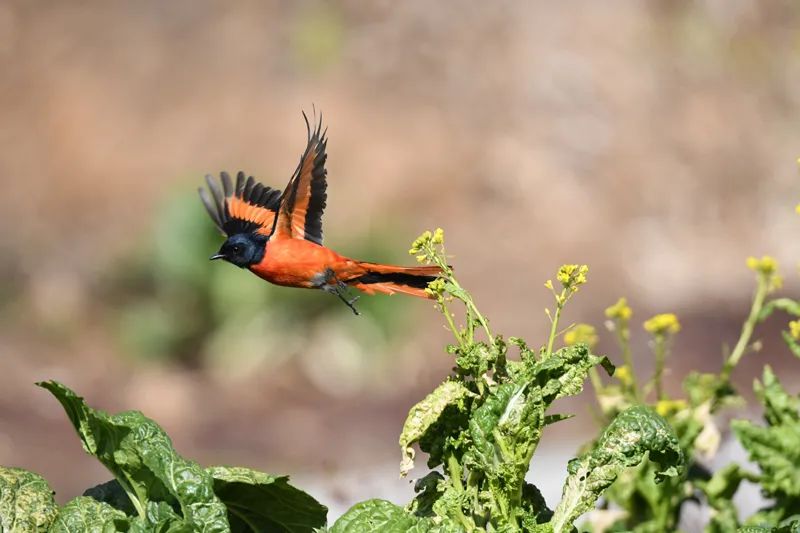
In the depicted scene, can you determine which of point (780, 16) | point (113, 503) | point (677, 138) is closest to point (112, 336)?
point (677, 138)

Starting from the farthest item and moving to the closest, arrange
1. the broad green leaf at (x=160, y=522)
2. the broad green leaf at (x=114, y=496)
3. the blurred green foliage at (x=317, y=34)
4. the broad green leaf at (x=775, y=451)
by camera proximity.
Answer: the blurred green foliage at (x=317, y=34) → the broad green leaf at (x=775, y=451) → the broad green leaf at (x=114, y=496) → the broad green leaf at (x=160, y=522)

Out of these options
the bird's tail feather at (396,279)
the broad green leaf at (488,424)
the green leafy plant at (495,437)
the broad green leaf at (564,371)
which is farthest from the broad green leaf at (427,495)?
the bird's tail feather at (396,279)

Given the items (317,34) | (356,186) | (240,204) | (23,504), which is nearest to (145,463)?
(23,504)

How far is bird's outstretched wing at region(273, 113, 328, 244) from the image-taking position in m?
2.71

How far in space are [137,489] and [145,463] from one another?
0.07 metres

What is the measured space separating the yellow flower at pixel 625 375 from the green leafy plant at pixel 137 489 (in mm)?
1094

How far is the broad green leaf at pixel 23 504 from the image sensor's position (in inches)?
81.6

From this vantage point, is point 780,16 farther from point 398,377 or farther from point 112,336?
point 112,336

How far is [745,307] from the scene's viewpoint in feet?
24.6

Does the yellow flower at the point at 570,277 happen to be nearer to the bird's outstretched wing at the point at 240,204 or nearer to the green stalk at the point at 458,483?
the green stalk at the point at 458,483

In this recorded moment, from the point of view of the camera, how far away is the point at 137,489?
212cm

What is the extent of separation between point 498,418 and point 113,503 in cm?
73

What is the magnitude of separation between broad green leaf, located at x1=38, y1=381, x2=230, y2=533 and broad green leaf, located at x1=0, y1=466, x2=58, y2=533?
A: 0.44 feet

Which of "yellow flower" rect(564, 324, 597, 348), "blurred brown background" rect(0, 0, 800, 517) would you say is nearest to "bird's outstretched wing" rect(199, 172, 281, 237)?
"yellow flower" rect(564, 324, 597, 348)
